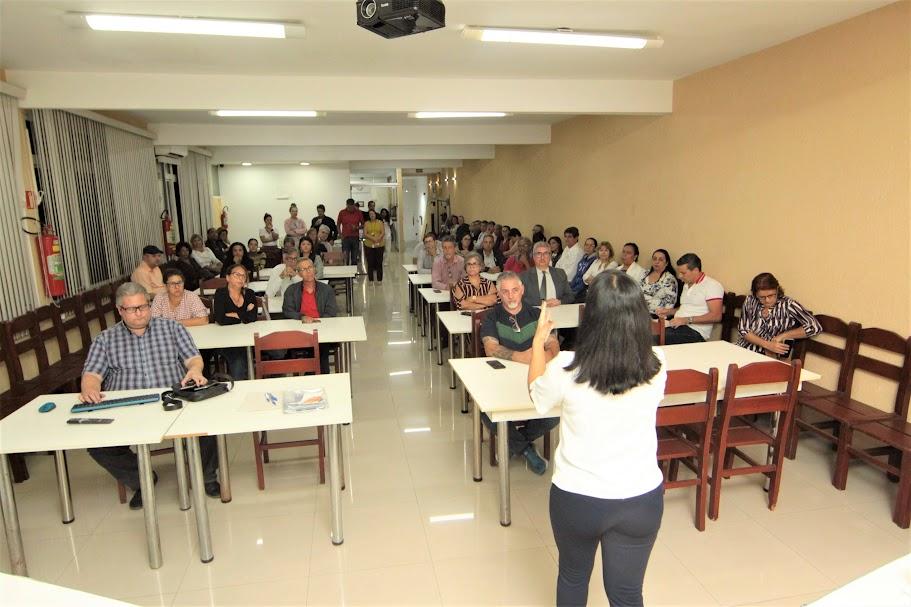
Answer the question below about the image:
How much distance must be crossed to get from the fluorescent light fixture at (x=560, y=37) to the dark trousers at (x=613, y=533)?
3.05 meters

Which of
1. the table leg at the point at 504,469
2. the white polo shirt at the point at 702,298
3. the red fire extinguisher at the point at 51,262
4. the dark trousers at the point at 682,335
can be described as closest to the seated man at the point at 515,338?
the table leg at the point at 504,469

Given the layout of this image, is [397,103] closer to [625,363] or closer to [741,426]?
[741,426]

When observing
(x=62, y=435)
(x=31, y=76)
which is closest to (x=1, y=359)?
(x=62, y=435)

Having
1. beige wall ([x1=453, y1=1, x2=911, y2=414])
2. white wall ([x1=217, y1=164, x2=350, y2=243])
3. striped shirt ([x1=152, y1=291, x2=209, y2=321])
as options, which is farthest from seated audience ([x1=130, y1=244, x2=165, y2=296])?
white wall ([x1=217, y1=164, x2=350, y2=243])

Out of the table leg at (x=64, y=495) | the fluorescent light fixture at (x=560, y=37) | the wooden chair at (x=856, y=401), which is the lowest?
the table leg at (x=64, y=495)

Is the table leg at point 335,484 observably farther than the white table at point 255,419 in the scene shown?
Yes

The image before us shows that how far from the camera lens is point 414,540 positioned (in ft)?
9.97

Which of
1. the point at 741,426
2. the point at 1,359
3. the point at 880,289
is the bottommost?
the point at 741,426

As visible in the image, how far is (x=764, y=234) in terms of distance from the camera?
15.6 ft

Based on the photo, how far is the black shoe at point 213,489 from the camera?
11.6ft

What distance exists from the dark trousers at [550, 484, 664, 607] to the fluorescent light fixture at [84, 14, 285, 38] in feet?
10.5

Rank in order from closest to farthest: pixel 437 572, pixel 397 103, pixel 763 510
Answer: pixel 437 572 < pixel 763 510 < pixel 397 103

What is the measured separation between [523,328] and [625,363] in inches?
82.0

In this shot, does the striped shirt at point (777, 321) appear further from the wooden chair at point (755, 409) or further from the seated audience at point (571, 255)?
the seated audience at point (571, 255)
